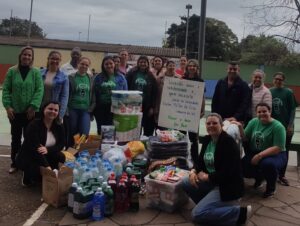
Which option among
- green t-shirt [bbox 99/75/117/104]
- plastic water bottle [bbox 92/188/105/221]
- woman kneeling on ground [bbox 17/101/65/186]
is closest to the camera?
plastic water bottle [bbox 92/188/105/221]

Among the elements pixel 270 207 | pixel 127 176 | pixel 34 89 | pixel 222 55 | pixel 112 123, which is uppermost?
pixel 222 55

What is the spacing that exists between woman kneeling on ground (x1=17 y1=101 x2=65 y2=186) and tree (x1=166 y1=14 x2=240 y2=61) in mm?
47407

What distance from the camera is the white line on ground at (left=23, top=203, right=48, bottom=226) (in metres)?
4.54

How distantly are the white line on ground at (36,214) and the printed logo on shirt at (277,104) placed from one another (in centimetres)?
379

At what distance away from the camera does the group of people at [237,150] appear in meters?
4.53

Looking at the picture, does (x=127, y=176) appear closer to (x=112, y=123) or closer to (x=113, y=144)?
(x=113, y=144)

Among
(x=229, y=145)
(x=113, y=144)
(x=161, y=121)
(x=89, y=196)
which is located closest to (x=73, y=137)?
(x=113, y=144)

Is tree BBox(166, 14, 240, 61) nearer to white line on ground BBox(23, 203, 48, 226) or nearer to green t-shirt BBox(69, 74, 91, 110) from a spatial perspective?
green t-shirt BBox(69, 74, 91, 110)

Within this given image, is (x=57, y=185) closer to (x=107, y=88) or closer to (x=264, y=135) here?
(x=107, y=88)

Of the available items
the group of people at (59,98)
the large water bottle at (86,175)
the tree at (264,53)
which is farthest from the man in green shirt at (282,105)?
the tree at (264,53)

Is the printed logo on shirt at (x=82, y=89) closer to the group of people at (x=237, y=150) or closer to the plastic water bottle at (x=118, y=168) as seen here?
the plastic water bottle at (x=118, y=168)

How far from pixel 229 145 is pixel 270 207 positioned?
1.42 meters

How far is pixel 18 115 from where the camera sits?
597 centimetres

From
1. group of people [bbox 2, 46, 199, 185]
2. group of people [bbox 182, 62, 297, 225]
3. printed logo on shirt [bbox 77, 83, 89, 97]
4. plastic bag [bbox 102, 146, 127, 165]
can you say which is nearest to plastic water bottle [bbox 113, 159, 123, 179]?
plastic bag [bbox 102, 146, 127, 165]
